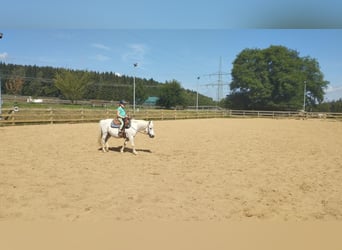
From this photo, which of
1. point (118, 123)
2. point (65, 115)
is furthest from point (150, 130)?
point (65, 115)

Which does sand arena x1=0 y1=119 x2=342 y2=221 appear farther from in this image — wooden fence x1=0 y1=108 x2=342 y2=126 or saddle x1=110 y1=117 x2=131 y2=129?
wooden fence x1=0 y1=108 x2=342 y2=126

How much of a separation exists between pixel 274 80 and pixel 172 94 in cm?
1408

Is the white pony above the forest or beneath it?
beneath

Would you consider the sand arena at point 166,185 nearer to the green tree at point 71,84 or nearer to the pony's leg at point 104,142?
the pony's leg at point 104,142

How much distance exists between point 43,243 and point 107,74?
70.1m

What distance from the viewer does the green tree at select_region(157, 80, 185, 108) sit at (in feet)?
134

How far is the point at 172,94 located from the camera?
1617 inches

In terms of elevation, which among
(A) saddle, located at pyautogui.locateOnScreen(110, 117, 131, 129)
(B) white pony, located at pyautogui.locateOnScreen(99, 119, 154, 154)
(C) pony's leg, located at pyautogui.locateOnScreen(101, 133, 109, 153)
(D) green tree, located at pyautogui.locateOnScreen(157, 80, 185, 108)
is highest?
(D) green tree, located at pyautogui.locateOnScreen(157, 80, 185, 108)

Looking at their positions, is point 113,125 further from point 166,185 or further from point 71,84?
point 71,84

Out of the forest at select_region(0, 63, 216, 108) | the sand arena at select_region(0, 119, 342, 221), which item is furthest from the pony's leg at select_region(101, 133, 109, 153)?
the forest at select_region(0, 63, 216, 108)

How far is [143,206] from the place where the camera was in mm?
2965

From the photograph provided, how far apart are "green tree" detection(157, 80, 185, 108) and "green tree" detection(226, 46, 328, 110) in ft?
26.7

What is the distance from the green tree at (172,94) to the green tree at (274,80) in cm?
813

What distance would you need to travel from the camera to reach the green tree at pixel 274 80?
31.7 metres
